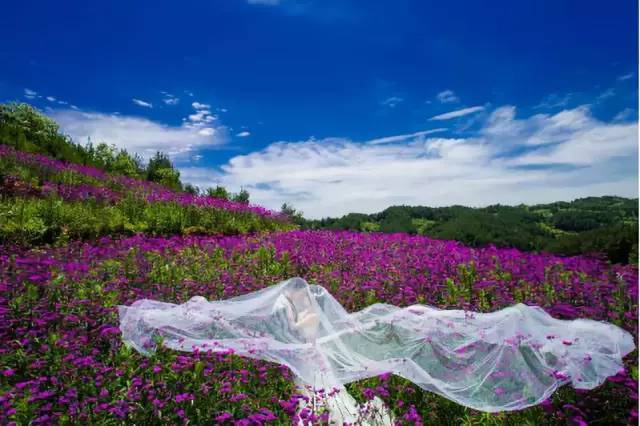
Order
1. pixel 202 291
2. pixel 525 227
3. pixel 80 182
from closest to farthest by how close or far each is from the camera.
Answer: pixel 202 291 < pixel 80 182 < pixel 525 227

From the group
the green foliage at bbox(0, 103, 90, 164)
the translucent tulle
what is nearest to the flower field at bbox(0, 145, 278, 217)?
the green foliage at bbox(0, 103, 90, 164)

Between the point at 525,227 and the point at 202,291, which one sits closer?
the point at 202,291

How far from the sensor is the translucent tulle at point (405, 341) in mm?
3395

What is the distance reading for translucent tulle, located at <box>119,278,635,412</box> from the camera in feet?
11.1

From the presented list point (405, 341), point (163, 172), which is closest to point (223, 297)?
point (405, 341)

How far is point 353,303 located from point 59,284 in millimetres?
3438

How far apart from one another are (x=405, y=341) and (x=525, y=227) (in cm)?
1280

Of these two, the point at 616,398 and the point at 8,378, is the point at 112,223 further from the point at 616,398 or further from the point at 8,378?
the point at 616,398

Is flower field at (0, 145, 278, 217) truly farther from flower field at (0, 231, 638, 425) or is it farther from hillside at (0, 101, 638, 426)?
flower field at (0, 231, 638, 425)

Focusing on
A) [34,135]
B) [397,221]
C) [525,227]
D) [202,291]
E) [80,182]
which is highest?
[34,135]

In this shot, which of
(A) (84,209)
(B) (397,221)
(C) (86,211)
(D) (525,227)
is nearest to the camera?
(C) (86,211)

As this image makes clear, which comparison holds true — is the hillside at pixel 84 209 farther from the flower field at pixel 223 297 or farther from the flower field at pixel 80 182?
the flower field at pixel 223 297

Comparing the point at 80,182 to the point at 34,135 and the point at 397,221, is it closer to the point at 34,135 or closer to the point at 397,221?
the point at 34,135

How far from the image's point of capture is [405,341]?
4.28m
